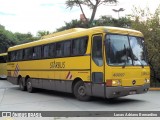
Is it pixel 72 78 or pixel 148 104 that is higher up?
pixel 72 78

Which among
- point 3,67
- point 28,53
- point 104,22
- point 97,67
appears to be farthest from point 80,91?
point 104,22

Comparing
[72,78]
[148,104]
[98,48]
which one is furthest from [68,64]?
[148,104]

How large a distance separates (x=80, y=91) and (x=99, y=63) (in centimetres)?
196

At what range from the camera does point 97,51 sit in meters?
14.0

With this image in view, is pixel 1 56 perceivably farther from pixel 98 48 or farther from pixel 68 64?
pixel 98 48

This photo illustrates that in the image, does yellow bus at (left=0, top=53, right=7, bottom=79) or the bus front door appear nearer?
the bus front door

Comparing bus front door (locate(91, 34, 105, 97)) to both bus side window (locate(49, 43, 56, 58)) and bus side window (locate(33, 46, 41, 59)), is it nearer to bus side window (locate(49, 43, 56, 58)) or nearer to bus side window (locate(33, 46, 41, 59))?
bus side window (locate(49, 43, 56, 58))

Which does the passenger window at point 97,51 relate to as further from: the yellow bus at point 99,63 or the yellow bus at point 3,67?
the yellow bus at point 3,67

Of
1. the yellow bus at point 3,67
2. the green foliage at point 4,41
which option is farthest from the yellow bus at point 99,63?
the green foliage at point 4,41

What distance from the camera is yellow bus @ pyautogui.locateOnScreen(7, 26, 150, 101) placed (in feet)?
44.2

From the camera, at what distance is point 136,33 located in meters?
15.0

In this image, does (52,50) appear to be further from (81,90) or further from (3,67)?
(3,67)

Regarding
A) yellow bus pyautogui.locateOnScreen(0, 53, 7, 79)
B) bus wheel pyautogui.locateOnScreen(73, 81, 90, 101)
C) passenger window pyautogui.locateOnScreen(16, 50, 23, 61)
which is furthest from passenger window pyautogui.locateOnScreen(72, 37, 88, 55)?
yellow bus pyautogui.locateOnScreen(0, 53, 7, 79)

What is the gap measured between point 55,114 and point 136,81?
12.8ft
